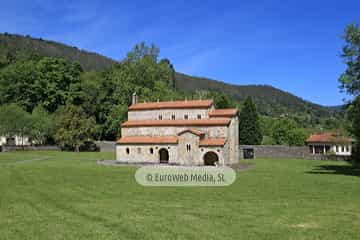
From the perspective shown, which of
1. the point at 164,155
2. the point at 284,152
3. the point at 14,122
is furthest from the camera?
the point at 14,122

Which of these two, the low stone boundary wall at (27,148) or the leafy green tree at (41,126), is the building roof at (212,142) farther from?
the low stone boundary wall at (27,148)

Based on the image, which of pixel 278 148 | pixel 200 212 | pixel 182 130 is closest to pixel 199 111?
pixel 182 130

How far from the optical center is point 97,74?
7950 centimetres

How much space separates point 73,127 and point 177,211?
4787 centimetres

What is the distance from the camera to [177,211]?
15258mm

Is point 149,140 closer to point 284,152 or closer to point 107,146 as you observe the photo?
point 107,146

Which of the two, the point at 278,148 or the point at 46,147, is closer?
the point at 278,148

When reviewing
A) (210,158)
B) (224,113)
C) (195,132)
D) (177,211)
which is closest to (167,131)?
(195,132)

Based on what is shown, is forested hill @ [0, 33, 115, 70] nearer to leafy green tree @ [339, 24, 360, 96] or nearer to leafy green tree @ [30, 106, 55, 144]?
leafy green tree @ [30, 106, 55, 144]

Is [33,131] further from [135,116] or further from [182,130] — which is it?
[182,130]

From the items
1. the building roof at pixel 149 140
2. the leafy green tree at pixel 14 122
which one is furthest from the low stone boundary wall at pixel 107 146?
the building roof at pixel 149 140

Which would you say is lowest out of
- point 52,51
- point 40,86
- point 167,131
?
point 167,131

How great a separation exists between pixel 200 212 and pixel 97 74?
6890 centimetres

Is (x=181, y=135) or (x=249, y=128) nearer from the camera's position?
(x=181, y=135)
